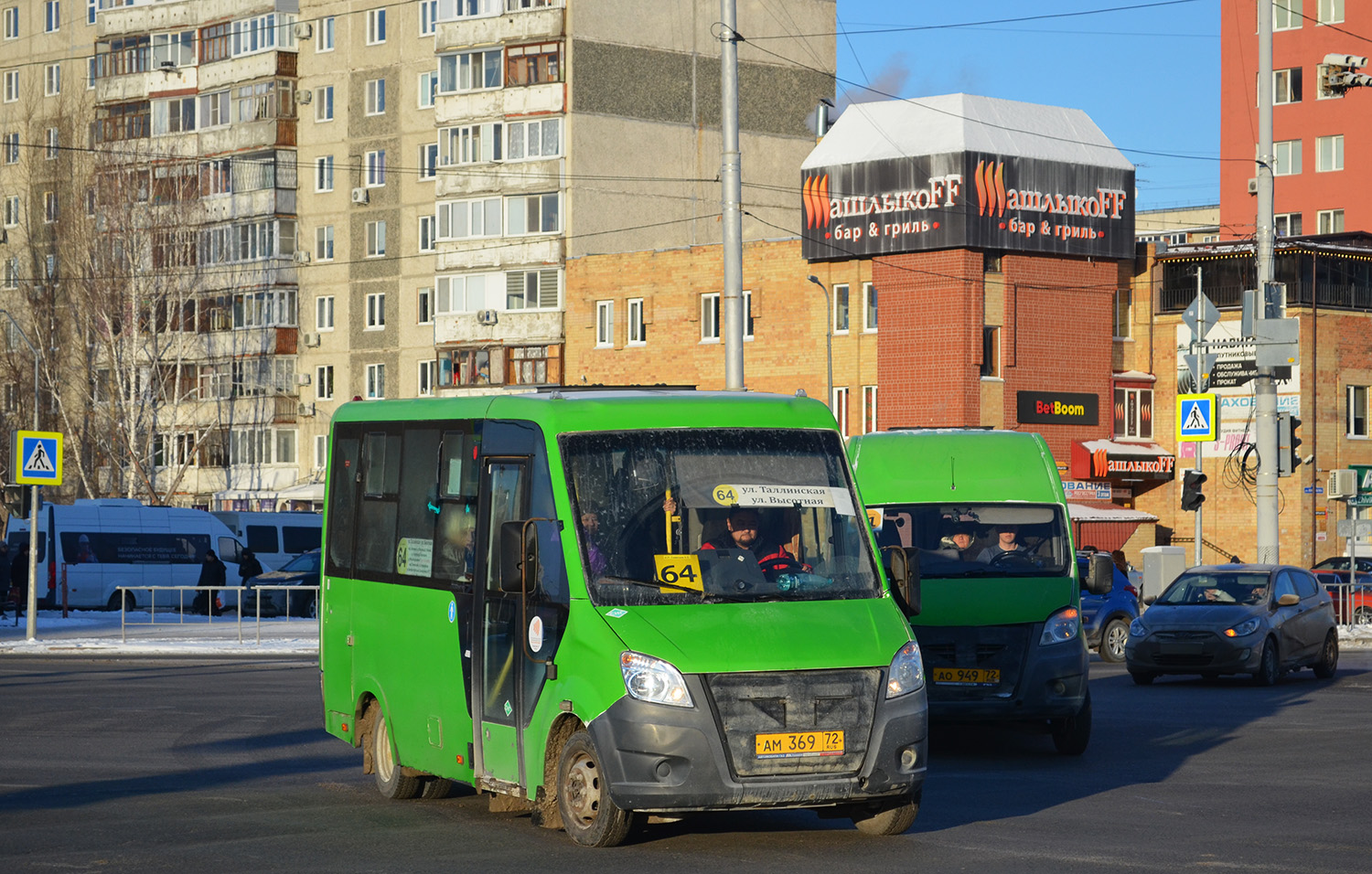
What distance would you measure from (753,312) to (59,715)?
41.0 m

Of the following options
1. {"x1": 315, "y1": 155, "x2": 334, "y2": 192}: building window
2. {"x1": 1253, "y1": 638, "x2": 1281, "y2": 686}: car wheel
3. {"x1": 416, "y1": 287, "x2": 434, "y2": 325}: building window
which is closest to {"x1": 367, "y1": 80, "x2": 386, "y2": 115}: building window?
{"x1": 315, "y1": 155, "x2": 334, "y2": 192}: building window

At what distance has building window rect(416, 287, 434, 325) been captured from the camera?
71.9 m

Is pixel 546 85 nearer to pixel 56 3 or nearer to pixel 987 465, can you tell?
pixel 56 3

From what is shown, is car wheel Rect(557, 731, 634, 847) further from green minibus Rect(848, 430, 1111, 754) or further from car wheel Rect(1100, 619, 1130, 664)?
car wheel Rect(1100, 619, 1130, 664)

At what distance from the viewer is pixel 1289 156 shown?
8162 centimetres

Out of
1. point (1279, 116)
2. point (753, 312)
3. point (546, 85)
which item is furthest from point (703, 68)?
point (1279, 116)

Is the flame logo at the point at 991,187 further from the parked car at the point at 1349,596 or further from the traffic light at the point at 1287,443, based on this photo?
the traffic light at the point at 1287,443

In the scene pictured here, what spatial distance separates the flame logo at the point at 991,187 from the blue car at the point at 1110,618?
2630 centimetres

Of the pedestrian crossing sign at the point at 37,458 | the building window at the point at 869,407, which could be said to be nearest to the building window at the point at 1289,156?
the building window at the point at 869,407

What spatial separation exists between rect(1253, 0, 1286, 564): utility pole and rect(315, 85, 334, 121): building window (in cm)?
4848

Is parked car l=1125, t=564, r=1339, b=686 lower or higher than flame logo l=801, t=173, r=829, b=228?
lower

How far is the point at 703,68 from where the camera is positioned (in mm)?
68688

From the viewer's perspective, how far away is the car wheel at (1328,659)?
80.3 feet

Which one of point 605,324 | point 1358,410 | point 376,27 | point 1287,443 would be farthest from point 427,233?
point 1287,443
